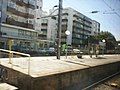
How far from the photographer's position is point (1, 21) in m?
38.7

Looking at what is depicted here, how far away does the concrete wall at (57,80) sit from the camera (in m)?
8.16

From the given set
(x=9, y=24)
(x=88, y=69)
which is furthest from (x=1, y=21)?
(x=88, y=69)

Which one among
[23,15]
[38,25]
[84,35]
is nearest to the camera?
[23,15]

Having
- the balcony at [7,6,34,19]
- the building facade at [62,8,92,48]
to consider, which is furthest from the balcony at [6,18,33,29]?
the building facade at [62,8,92,48]

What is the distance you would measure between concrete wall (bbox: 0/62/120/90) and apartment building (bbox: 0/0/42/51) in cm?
2285

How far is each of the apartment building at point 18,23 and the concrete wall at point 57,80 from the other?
2285cm

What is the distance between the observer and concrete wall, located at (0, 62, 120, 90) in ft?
26.8

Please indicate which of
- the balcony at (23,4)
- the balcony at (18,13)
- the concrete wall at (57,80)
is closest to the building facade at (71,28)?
the balcony at (23,4)

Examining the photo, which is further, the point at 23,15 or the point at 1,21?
the point at 23,15

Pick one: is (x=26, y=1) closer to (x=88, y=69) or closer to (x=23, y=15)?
(x=23, y=15)

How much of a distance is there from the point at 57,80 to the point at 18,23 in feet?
117

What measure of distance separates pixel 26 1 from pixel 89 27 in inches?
2071

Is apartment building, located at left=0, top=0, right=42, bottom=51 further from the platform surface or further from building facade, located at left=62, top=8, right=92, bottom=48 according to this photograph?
building facade, located at left=62, top=8, right=92, bottom=48

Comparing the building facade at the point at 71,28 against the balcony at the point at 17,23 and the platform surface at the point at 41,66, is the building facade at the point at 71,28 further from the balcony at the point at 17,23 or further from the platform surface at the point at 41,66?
the platform surface at the point at 41,66
